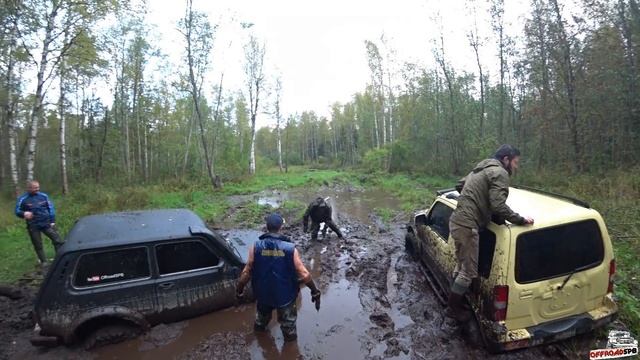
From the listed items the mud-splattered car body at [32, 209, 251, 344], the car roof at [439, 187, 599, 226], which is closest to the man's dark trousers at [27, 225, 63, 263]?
the mud-splattered car body at [32, 209, 251, 344]

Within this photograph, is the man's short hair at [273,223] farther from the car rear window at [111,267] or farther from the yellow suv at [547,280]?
the yellow suv at [547,280]

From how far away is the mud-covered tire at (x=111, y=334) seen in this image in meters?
4.09

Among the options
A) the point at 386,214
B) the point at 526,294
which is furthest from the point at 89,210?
the point at 526,294

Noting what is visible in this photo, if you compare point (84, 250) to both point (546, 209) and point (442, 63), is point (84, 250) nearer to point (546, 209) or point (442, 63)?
point (546, 209)

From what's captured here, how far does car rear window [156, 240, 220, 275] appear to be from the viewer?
14.4 feet

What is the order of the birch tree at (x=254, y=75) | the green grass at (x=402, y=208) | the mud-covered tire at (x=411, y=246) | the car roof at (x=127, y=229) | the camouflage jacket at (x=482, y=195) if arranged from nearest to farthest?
the camouflage jacket at (x=482, y=195)
the car roof at (x=127, y=229)
the green grass at (x=402, y=208)
the mud-covered tire at (x=411, y=246)
the birch tree at (x=254, y=75)

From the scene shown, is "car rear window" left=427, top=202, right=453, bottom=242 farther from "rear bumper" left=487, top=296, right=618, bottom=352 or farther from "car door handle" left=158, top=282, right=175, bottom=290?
"car door handle" left=158, top=282, right=175, bottom=290

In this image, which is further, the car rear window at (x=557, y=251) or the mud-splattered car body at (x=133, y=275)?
the mud-splattered car body at (x=133, y=275)

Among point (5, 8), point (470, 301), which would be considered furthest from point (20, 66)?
point (470, 301)

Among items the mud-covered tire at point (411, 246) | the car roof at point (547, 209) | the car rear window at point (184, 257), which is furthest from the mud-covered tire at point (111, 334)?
the mud-covered tire at point (411, 246)

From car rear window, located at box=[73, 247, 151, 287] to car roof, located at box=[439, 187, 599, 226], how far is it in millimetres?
4532

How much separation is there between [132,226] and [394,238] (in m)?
6.46

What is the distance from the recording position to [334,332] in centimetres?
458

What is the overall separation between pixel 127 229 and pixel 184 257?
33.8 inches
